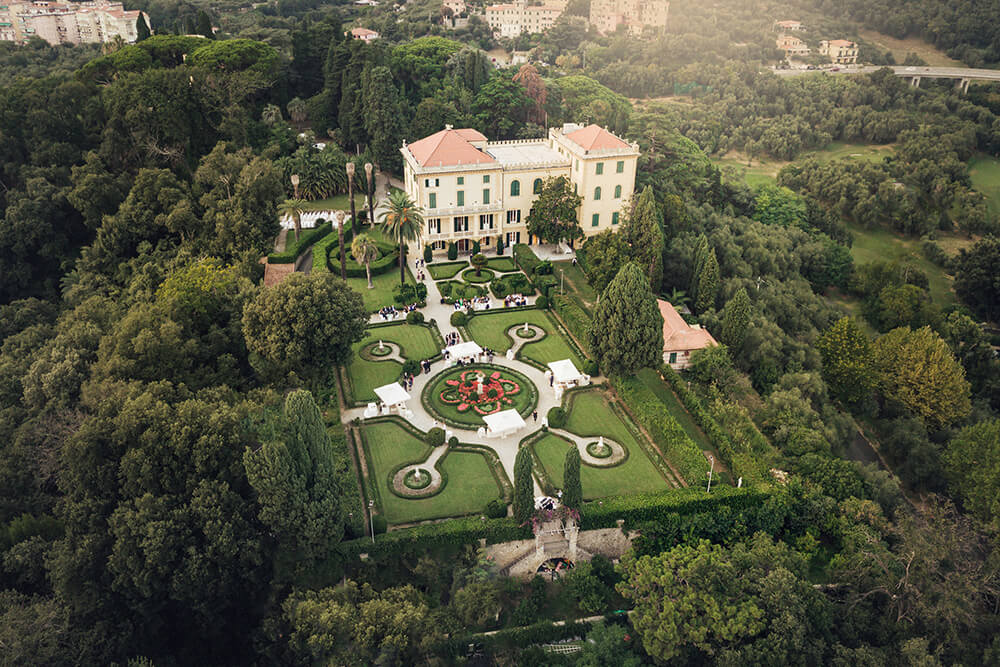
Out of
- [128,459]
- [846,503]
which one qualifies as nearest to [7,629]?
[128,459]

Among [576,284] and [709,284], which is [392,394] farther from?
[709,284]

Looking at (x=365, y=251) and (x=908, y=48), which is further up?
(x=908, y=48)

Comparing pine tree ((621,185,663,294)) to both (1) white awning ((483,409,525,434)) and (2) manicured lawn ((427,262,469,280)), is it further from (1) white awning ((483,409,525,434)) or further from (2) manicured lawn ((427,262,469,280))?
(1) white awning ((483,409,525,434))

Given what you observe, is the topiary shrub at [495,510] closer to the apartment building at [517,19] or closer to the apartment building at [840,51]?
the apartment building at [840,51]

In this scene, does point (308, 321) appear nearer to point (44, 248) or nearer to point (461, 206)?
point (461, 206)

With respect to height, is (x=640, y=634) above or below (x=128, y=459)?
below

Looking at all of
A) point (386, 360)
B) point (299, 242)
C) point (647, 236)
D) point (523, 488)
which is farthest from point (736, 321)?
point (299, 242)
